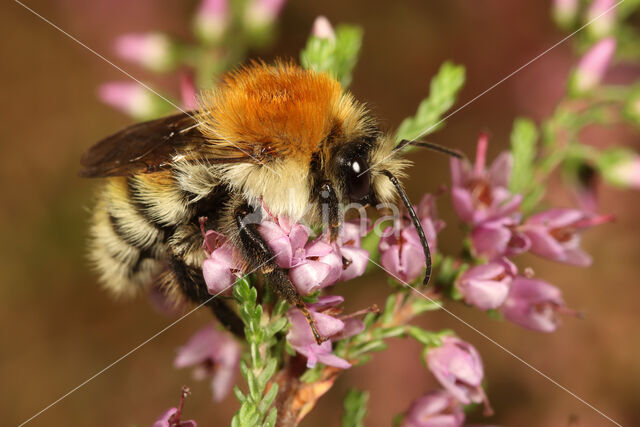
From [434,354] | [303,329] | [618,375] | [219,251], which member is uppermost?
[219,251]

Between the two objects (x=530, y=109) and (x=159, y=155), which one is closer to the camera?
(x=159, y=155)

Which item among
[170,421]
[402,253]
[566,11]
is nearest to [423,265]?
[402,253]

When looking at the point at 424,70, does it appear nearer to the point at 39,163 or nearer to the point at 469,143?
the point at 469,143

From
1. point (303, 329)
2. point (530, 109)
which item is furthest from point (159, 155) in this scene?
point (530, 109)

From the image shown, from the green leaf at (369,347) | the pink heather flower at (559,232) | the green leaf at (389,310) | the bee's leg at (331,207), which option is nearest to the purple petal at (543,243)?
the pink heather flower at (559,232)

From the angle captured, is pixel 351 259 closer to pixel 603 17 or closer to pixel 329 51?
pixel 329 51

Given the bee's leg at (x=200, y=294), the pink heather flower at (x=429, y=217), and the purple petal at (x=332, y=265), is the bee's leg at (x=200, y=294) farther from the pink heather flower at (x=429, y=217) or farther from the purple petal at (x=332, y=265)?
the pink heather flower at (x=429, y=217)

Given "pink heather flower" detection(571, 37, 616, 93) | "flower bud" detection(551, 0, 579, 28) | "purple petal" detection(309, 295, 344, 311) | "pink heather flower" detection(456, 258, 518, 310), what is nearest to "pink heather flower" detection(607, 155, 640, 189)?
"pink heather flower" detection(571, 37, 616, 93)
